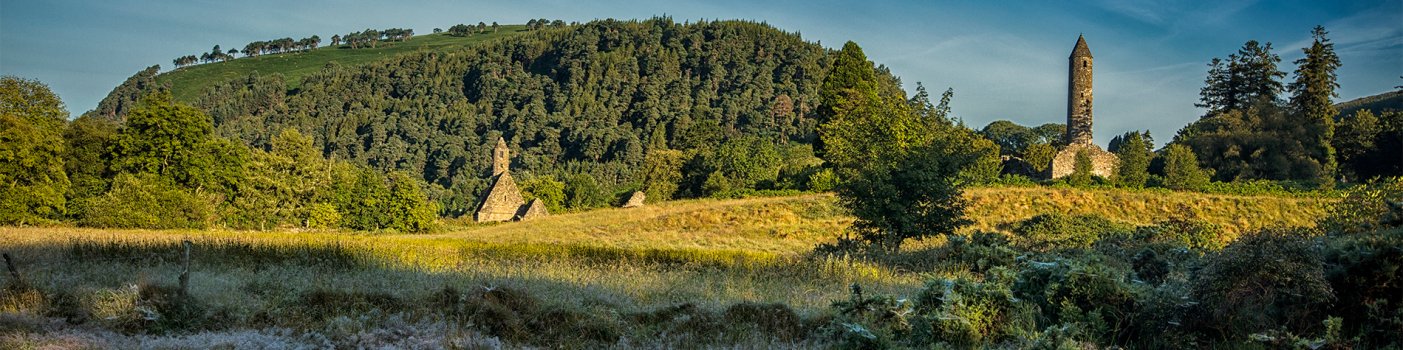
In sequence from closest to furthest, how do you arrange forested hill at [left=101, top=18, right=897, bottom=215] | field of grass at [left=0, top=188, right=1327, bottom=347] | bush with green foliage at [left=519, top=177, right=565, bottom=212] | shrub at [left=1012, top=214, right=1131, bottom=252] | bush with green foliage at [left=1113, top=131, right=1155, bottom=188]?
field of grass at [left=0, top=188, right=1327, bottom=347] → shrub at [left=1012, top=214, right=1131, bottom=252] → bush with green foliage at [left=1113, top=131, right=1155, bottom=188] → bush with green foliage at [left=519, top=177, right=565, bottom=212] → forested hill at [left=101, top=18, right=897, bottom=215]

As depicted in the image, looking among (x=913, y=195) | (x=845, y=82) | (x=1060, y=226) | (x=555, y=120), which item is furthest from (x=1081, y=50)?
(x=555, y=120)

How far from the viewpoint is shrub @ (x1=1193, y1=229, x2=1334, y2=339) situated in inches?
278

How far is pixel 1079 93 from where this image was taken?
225 feet

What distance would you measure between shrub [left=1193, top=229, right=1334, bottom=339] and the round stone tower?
6442 cm

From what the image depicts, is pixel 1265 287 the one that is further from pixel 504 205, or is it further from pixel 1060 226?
pixel 504 205

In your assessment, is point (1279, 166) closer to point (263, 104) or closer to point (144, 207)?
point (144, 207)

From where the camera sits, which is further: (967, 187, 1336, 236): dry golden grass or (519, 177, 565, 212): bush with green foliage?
(519, 177, 565, 212): bush with green foliage

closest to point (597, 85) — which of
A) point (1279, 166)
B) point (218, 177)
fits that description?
point (218, 177)

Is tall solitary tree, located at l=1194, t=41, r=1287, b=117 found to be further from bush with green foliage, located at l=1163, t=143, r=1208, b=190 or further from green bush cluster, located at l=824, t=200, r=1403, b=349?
green bush cluster, located at l=824, t=200, r=1403, b=349

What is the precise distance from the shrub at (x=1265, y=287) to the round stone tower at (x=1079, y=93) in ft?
211

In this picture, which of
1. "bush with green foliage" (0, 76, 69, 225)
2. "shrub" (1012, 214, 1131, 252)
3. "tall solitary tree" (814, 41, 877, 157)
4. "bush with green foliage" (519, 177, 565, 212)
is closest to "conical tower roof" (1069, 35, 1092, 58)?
"tall solitary tree" (814, 41, 877, 157)

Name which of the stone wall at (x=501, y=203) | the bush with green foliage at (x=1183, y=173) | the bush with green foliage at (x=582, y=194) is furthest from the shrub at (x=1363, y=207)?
the bush with green foliage at (x=582, y=194)

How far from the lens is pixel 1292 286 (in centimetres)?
723

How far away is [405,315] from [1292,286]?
9.48 m
